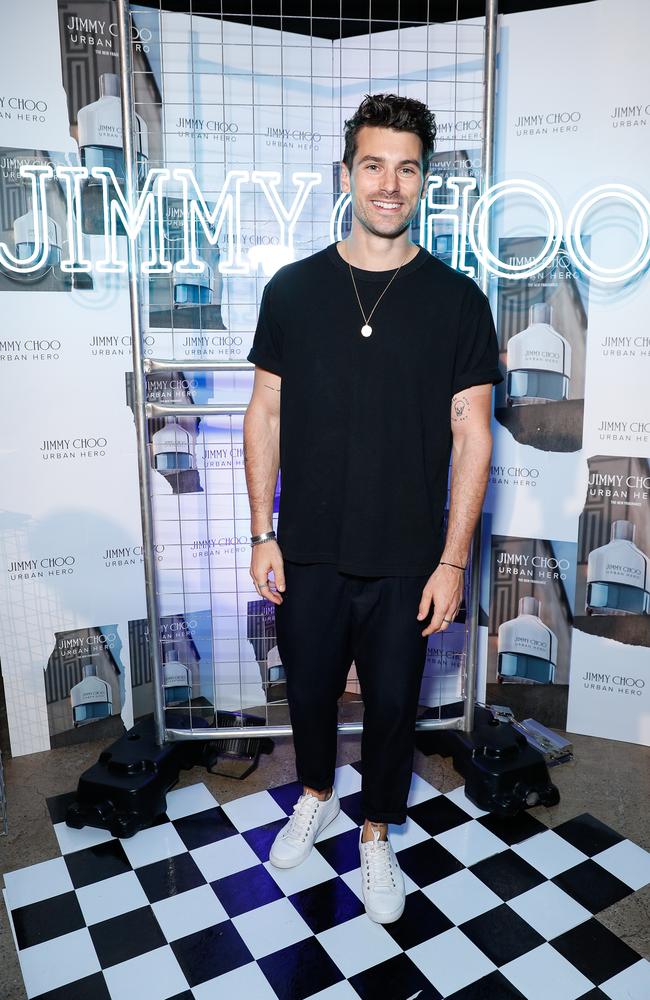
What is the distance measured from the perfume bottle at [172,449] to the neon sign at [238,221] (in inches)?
20.6

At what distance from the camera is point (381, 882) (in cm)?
188

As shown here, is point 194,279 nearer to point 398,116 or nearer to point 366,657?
point 398,116

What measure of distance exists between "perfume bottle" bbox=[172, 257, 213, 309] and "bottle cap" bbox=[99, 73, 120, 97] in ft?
1.71

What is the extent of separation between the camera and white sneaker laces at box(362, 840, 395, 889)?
188 cm

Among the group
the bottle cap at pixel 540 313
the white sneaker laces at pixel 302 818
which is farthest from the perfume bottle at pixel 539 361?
the white sneaker laces at pixel 302 818

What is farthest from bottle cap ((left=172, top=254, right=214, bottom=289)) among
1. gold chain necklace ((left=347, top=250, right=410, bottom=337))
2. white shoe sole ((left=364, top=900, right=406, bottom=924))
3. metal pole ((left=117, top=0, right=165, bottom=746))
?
white shoe sole ((left=364, top=900, right=406, bottom=924))

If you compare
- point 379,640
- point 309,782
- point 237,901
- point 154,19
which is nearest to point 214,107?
point 154,19

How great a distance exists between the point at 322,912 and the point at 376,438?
Result: 1118mm

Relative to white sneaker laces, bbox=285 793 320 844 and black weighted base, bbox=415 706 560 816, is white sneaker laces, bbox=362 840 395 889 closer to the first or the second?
white sneaker laces, bbox=285 793 320 844

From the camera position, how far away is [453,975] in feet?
5.53

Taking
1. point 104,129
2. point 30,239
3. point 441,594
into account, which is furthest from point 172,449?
point 441,594

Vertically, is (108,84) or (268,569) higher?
(108,84)

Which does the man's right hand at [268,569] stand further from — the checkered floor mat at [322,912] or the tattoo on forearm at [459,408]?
the checkered floor mat at [322,912]

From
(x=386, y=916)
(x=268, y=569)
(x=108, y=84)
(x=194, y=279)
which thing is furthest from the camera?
(x=194, y=279)
